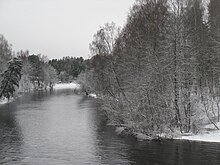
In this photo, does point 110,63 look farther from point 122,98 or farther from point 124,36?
point 122,98

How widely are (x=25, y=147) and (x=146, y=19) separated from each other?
18.2 meters

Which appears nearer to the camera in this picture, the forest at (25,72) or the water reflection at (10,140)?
the water reflection at (10,140)

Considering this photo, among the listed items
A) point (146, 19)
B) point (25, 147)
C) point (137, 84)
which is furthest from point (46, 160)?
point (146, 19)

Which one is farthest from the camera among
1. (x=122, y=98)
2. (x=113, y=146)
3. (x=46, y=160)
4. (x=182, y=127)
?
(x=122, y=98)

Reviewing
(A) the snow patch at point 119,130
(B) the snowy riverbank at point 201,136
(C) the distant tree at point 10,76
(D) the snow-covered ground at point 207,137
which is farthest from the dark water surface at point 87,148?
(C) the distant tree at point 10,76

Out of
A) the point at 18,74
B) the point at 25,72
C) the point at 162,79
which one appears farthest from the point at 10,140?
the point at 25,72

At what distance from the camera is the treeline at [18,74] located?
6147 centimetres

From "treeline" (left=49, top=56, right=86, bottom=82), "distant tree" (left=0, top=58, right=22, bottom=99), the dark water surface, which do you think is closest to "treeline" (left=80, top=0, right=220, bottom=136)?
the dark water surface

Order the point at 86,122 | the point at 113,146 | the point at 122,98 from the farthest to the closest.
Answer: the point at 86,122 < the point at 122,98 < the point at 113,146

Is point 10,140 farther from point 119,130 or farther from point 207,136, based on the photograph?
point 207,136

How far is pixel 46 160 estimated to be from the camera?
22547 mm

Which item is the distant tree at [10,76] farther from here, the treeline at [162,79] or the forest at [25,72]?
the treeline at [162,79]

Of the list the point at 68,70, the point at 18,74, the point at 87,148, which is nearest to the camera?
the point at 87,148

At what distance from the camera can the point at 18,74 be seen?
2547 inches
